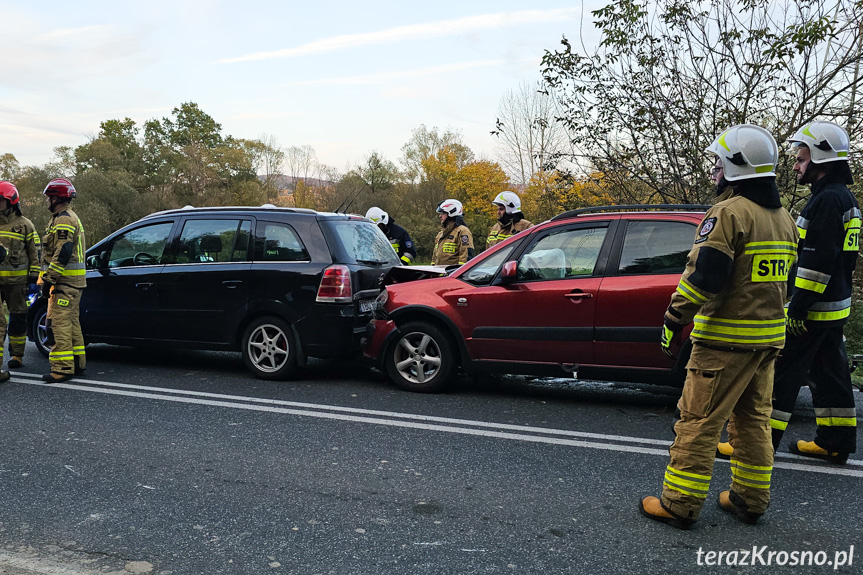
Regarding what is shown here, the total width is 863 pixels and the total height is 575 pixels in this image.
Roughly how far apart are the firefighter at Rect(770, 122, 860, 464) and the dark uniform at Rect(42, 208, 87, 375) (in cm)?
649

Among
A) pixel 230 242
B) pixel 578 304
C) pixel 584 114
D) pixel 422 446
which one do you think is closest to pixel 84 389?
pixel 230 242

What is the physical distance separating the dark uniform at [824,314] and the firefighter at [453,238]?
5.72 m

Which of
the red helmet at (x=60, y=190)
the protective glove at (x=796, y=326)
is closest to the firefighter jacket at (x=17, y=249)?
the red helmet at (x=60, y=190)

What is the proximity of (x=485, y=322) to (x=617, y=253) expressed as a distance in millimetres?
1323

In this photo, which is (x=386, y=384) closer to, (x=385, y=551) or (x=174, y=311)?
(x=174, y=311)

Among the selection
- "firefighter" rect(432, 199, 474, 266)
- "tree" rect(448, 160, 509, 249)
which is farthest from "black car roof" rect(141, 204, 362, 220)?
"tree" rect(448, 160, 509, 249)

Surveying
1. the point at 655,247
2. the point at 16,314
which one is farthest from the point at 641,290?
the point at 16,314

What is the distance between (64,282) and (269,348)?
2.21 meters

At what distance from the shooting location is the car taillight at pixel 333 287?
7105 millimetres

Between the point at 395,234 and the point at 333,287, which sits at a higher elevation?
the point at 395,234

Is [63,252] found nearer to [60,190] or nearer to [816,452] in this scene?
[60,190]

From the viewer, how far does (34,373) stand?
7.69m

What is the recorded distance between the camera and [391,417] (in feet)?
19.3

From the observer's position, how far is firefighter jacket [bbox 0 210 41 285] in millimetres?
7660
